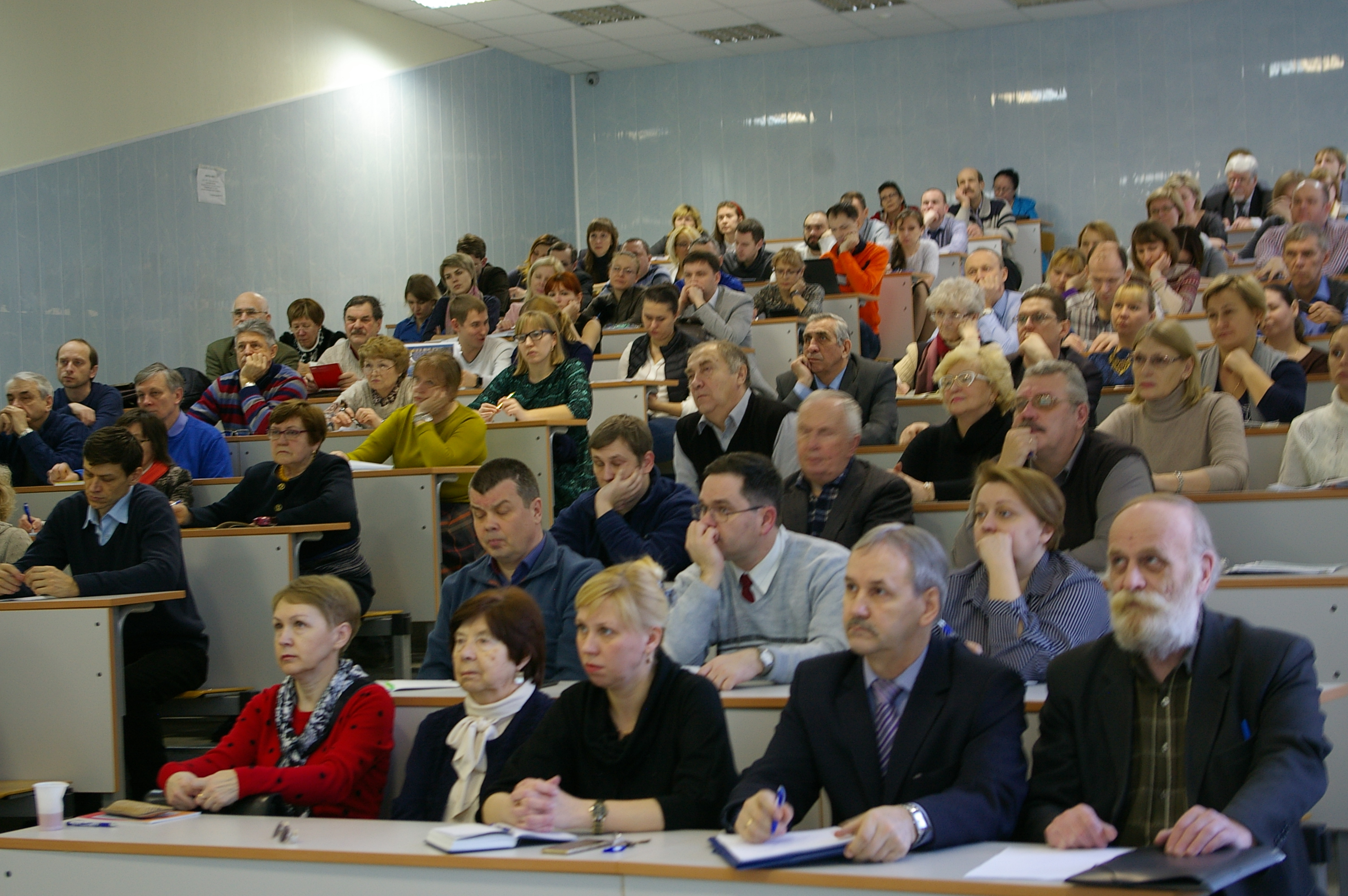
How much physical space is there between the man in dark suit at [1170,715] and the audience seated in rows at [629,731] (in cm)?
54

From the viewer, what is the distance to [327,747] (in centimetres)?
258

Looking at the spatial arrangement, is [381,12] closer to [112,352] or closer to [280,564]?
[112,352]

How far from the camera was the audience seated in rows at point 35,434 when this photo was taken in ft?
16.9

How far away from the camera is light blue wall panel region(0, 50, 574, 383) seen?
707cm

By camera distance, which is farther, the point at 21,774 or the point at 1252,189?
the point at 1252,189

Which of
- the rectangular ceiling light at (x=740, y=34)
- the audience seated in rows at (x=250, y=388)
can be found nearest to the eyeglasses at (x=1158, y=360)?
the audience seated in rows at (x=250, y=388)

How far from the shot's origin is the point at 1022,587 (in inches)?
99.0

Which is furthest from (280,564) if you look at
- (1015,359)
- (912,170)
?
(912,170)

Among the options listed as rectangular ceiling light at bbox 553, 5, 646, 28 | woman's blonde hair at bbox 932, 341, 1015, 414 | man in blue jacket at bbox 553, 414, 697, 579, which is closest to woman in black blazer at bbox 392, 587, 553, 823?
man in blue jacket at bbox 553, 414, 697, 579

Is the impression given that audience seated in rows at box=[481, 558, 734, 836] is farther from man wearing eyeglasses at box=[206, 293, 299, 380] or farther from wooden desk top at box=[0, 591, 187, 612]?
man wearing eyeglasses at box=[206, 293, 299, 380]

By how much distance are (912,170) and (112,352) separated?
283 inches

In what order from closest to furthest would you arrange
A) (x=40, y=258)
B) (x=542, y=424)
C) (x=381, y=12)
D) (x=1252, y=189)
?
(x=542, y=424) < (x=40, y=258) < (x=1252, y=189) < (x=381, y=12)

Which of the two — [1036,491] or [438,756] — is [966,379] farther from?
[438,756]

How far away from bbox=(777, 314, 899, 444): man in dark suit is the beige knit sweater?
1171 mm
